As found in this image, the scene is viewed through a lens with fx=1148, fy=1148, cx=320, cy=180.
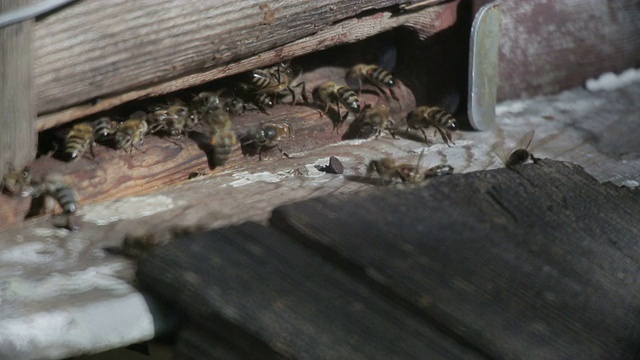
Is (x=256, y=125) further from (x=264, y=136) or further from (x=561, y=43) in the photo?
(x=561, y=43)

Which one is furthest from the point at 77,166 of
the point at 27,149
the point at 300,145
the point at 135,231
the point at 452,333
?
the point at 452,333

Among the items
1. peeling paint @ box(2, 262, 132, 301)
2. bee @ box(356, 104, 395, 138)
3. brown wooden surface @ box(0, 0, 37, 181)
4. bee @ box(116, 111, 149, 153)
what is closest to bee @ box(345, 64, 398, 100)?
bee @ box(356, 104, 395, 138)

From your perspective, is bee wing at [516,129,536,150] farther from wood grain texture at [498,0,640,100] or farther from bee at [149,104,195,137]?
bee at [149,104,195,137]

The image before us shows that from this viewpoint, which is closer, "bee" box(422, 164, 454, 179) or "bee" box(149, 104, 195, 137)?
"bee" box(422, 164, 454, 179)

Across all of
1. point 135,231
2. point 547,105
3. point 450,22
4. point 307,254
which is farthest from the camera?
point 547,105

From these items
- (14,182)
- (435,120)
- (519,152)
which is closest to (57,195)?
(14,182)

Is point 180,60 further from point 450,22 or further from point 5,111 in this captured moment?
point 450,22

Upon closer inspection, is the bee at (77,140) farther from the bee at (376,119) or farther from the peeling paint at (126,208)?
the bee at (376,119)
